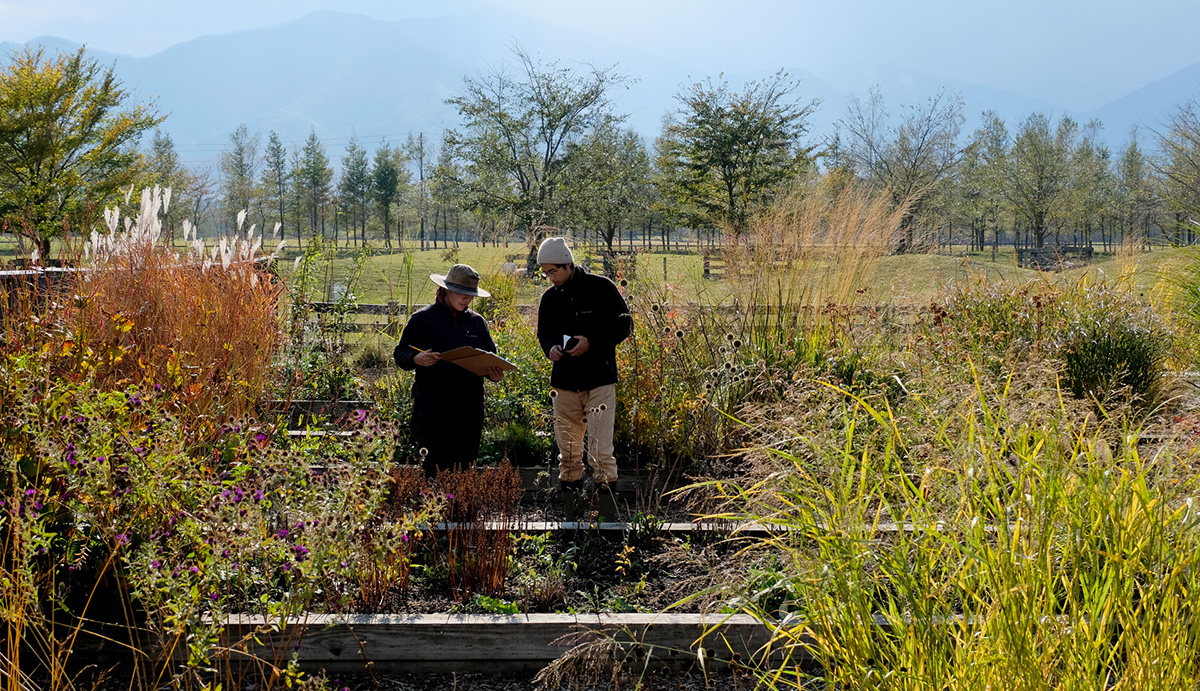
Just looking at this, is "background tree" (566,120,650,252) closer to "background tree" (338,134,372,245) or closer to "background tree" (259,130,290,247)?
"background tree" (338,134,372,245)

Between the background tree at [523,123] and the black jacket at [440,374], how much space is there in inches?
953

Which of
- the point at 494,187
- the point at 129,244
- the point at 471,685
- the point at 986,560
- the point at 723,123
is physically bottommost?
the point at 471,685

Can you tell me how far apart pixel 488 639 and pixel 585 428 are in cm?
217

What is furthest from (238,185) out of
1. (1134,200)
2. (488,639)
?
(488,639)

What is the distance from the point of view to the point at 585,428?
16.8 ft

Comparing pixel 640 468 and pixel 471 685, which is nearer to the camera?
pixel 471 685

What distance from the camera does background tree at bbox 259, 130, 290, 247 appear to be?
4931 centimetres

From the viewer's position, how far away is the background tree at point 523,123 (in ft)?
96.6

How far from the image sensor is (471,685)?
2949 mm

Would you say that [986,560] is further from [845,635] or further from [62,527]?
[62,527]

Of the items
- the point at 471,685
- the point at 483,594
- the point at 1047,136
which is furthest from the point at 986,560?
the point at 1047,136

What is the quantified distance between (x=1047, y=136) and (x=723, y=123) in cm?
2604

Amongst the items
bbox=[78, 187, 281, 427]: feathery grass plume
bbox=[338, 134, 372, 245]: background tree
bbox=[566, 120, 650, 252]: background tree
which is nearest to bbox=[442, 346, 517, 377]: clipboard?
bbox=[78, 187, 281, 427]: feathery grass plume

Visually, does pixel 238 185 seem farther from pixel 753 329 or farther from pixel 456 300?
pixel 456 300
